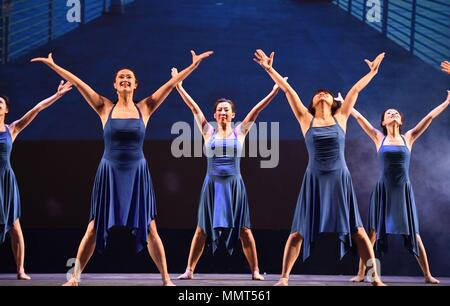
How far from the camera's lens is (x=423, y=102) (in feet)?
23.3

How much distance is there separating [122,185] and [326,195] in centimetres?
147

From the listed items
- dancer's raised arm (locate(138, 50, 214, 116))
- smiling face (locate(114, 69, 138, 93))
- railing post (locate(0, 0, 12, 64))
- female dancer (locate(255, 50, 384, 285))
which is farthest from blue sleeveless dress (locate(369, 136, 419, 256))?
railing post (locate(0, 0, 12, 64))

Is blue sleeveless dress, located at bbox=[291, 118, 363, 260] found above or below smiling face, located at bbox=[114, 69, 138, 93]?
below

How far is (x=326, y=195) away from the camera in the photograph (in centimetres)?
582

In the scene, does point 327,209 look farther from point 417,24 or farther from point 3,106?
point 3,106

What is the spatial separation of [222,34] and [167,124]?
0.95 metres

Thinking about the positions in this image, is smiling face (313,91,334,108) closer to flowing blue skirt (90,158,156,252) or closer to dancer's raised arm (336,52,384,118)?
dancer's raised arm (336,52,384,118)

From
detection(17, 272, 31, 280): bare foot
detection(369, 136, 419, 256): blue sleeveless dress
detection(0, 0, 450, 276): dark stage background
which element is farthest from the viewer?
detection(0, 0, 450, 276): dark stage background

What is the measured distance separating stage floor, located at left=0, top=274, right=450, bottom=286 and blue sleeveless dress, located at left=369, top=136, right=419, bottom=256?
1.23 ft

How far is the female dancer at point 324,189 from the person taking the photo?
5801 millimetres

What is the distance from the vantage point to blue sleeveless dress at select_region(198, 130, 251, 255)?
628cm

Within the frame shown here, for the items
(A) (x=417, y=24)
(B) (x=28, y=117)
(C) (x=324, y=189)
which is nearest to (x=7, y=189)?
(B) (x=28, y=117)
